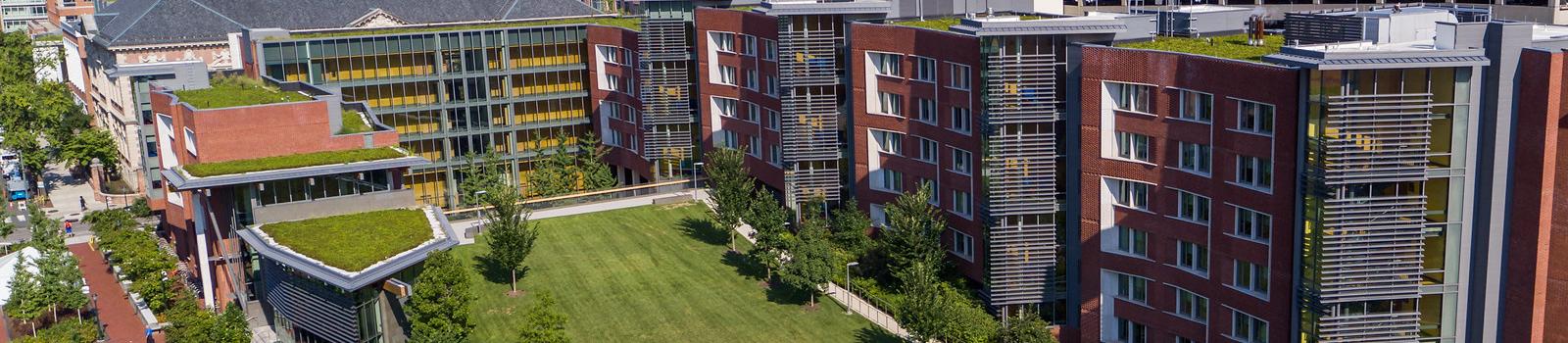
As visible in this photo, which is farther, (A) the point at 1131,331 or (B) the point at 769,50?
(B) the point at 769,50

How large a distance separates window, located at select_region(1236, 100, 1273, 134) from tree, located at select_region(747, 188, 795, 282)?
29749 mm

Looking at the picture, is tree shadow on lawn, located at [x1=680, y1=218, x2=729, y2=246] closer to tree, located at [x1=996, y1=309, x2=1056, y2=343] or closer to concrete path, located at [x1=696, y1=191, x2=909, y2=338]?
concrete path, located at [x1=696, y1=191, x2=909, y2=338]

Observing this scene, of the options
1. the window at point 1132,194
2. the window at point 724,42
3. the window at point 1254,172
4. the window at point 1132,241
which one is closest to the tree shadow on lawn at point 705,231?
the window at point 724,42

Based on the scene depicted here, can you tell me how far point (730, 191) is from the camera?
92500mm

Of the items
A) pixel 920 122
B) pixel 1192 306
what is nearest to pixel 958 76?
pixel 920 122

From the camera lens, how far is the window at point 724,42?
105481 millimetres

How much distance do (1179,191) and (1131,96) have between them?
15.7 feet

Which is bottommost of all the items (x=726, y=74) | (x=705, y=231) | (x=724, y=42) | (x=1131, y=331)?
(x=1131, y=331)

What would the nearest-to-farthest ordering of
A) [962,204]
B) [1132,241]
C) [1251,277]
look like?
[1251,277]
[1132,241]
[962,204]

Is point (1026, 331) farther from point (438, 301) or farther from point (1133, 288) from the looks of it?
point (438, 301)

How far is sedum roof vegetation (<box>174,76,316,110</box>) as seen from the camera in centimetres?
8406

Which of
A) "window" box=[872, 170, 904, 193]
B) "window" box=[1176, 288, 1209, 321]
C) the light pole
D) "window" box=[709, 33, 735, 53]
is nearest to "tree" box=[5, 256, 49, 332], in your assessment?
"window" box=[709, 33, 735, 53]

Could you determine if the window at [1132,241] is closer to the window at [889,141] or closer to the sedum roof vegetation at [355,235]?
the window at [889,141]

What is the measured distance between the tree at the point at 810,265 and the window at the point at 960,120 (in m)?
9.49
